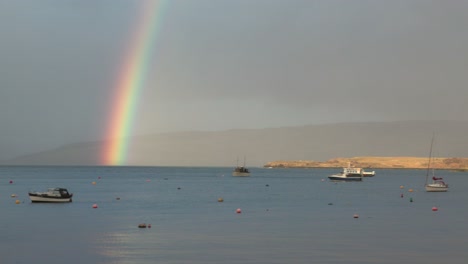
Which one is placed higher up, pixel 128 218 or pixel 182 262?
pixel 128 218

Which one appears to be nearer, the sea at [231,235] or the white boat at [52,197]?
the sea at [231,235]

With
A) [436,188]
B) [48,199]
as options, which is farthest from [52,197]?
[436,188]

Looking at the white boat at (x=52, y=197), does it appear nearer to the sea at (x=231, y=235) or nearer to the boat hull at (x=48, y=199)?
the boat hull at (x=48, y=199)

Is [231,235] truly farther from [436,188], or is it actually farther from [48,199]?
[436,188]

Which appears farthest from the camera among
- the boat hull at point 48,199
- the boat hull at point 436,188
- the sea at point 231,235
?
the boat hull at point 436,188

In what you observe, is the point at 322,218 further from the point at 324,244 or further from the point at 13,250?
the point at 13,250

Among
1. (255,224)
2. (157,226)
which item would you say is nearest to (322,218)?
(255,224)

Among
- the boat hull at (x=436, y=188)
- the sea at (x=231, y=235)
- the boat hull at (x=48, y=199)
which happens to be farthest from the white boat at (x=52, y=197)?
the boat hull at (x=436, y=188)

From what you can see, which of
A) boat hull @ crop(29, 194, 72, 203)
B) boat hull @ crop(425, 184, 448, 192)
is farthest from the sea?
boat hull @ crop(425, 184, 448, 192)

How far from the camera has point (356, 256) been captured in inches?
2000

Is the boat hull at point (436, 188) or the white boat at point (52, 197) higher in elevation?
the boat hull at point (436, 188)

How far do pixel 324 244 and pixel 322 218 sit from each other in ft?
93.9

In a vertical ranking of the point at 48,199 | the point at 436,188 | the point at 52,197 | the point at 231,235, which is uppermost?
the point at 436,188

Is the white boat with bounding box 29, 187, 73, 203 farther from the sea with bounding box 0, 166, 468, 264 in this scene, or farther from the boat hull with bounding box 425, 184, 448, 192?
the boat hull with bounding box 425, 184, 448, 192
